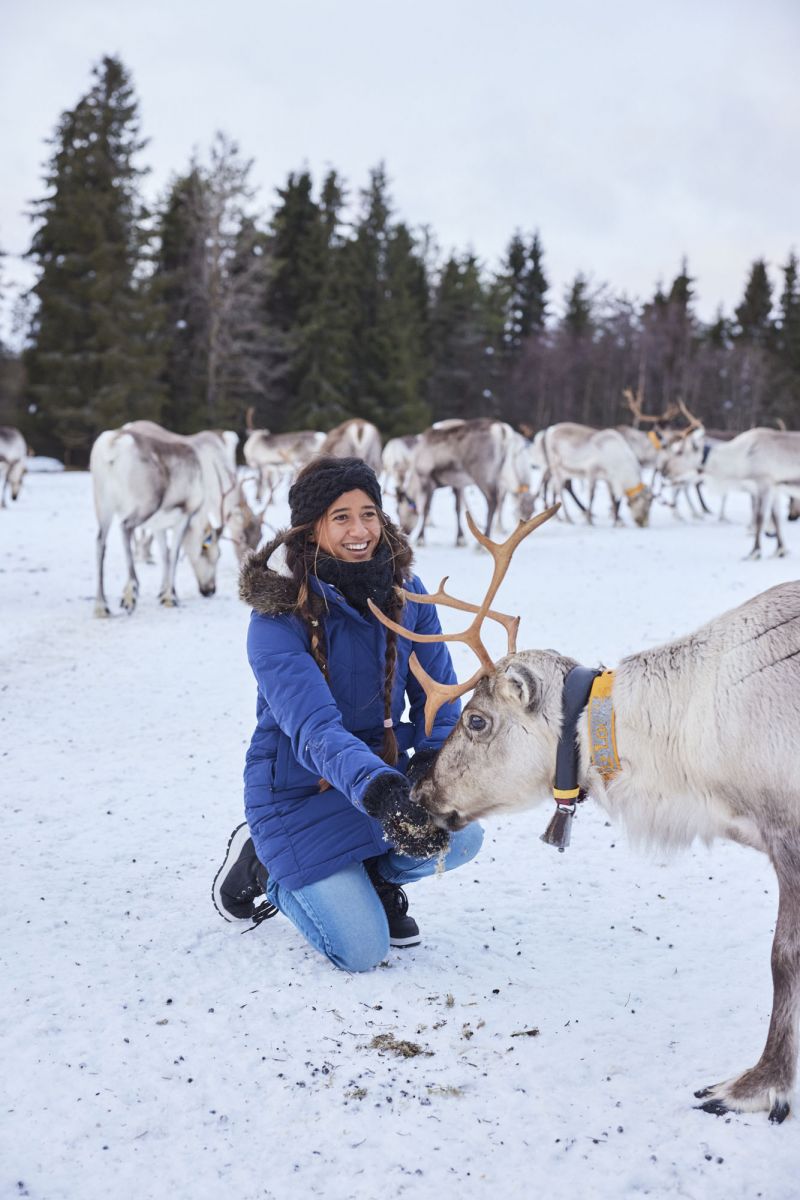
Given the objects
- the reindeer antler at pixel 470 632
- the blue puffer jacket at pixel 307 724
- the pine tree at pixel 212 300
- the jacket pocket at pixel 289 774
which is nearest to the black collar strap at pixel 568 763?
the reindeer antler at pixel 470 632

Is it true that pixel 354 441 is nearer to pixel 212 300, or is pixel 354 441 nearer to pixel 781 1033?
pixel 781 1033

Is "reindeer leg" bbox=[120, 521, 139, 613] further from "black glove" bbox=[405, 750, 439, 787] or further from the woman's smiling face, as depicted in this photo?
"black glove" bbox=[405, 750, 439, 787]

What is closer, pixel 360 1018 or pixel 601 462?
pixel 360 1018

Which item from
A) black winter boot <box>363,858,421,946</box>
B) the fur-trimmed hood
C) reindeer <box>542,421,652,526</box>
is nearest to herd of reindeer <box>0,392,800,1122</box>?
the fur-trimmed hood

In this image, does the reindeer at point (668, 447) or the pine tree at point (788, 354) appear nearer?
the reindeer at point (668, 447)

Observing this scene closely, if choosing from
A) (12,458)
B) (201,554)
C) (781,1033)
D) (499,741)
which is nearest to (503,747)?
(499,741)

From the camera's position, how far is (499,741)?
264cm

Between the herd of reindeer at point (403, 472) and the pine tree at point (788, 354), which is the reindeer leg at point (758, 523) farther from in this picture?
the pine tree at point (788, 354)

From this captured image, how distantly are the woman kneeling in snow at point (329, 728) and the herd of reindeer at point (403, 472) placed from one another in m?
0.48

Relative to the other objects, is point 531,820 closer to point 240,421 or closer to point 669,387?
point 240,421

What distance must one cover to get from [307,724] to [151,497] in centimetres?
638

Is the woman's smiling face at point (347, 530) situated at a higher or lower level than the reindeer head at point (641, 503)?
lower

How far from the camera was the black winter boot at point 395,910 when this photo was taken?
3.03m

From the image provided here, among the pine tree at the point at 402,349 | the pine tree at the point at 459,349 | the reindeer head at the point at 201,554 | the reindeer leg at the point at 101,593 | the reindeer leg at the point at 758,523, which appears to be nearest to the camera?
the reindeer leg at the point at 101,593
